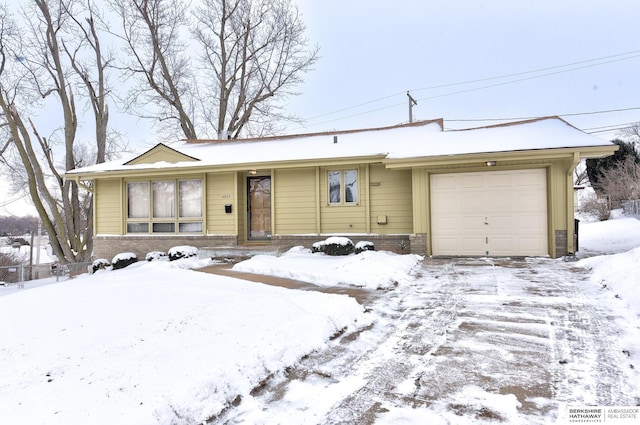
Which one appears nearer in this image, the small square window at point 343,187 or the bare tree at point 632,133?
the small square window at point 343,187

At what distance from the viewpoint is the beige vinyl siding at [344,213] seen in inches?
431

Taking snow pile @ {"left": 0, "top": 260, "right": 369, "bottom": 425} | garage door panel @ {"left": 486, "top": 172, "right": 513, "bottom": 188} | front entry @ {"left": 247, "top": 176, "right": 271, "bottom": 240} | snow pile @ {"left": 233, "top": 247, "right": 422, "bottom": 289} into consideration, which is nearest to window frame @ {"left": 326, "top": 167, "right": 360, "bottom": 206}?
front entry @ {"left": 247, "top": 176, "right": 271, "bottom": 240}

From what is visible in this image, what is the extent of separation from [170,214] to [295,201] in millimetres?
4171

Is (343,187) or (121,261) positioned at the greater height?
(343,187)

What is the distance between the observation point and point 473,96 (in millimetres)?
30531

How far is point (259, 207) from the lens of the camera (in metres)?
12.1

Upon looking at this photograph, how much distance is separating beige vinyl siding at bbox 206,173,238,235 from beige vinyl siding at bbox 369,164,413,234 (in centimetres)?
419

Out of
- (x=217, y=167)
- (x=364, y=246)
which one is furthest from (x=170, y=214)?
(x=364, y=246)

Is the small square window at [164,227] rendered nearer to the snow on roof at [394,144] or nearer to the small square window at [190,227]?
the small square window at [190,227]

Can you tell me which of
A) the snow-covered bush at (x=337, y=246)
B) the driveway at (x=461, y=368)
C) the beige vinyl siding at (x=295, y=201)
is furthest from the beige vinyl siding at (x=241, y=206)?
the driveway at (x=461, y=368)

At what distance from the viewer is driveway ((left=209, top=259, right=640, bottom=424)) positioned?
2391 millimetres

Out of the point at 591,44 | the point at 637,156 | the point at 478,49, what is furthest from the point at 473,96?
the point at 637,156

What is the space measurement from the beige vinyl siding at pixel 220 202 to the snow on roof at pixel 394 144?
59cm

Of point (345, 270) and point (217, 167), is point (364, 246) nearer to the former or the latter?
point (345, 270)
